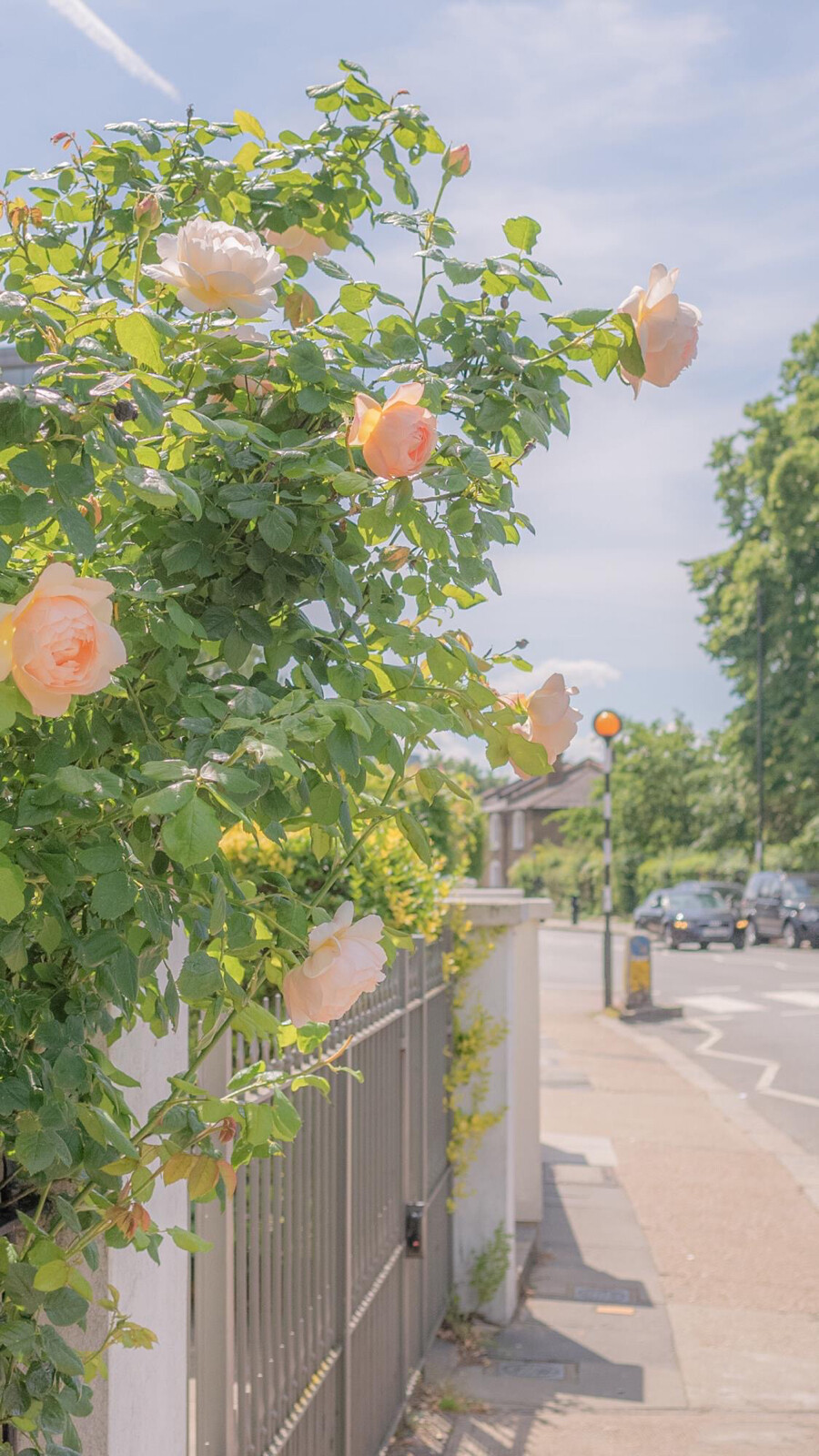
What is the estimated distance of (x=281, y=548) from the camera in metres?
1.47

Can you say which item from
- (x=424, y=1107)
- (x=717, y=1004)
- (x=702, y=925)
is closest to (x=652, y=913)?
(x=702, y=925)

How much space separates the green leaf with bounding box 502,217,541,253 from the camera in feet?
5.70

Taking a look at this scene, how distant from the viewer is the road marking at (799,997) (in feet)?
62.3

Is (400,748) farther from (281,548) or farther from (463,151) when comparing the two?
(463,151)

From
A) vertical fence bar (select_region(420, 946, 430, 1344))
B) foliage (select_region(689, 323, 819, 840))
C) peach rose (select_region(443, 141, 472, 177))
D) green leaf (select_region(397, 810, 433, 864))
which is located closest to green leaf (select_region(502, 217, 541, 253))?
peach rose (select_region(443, 141, 472, 177))

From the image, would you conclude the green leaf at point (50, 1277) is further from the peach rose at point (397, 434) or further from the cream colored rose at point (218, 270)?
the cream colored rose at point (218, 270)

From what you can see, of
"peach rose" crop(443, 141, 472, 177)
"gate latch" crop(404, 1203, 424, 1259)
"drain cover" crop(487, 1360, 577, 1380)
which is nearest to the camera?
"peach rose" crop(443, 141, 472, 177)

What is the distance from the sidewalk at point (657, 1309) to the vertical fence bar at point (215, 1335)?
2267 mm

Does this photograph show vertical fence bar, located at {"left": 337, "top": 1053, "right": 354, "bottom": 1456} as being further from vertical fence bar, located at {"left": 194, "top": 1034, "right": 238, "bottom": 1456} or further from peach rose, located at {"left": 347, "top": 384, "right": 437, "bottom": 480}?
peach rose, located at {"left": 347, "top": 384, "right": 437, "bottom": 480}

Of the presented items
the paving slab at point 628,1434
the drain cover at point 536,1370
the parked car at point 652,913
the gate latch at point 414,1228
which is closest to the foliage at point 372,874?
the gate latch at point 414,1228

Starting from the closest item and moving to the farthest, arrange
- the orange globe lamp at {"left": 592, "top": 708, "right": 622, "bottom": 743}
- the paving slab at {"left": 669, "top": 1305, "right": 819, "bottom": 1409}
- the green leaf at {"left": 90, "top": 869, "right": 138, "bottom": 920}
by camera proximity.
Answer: the green leaf at {"left": 90, "top": 869, "right": 138, "bottom": 920} < the paving slab at {"left": 669, "top": 1305, "right": 819, "bottom": 1409} < the orange globe lamp at {"left": 592, "top": 708, "right": 622, "bottom": 743}

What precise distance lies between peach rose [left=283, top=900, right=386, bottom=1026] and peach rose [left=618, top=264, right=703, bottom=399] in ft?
2.44

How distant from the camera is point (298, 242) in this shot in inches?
85.9

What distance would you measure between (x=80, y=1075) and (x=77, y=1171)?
9.1 inches
